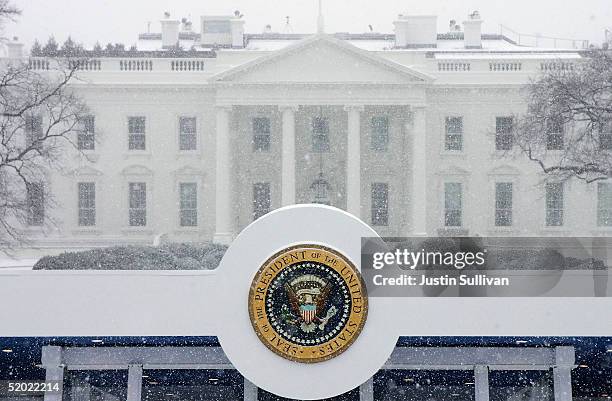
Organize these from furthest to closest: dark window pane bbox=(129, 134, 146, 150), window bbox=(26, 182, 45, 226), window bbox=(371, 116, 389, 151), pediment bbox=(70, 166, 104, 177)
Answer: dark window pane bbox=(129, 134, 146, 150) < window bbox=(371, 116, 389, 151) < pediment bbox=(70, 166, 104, 177) < window bbox=(26, 182, 45, 226)

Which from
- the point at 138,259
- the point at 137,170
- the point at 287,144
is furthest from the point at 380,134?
the point at 138,259

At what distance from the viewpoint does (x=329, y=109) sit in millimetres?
4375

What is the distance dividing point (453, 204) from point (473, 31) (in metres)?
1.40

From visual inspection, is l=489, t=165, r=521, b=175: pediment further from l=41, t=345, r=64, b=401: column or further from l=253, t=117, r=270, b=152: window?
l=41, t=345, r=64, b=401: column

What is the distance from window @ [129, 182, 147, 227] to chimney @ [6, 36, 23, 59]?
920 millimetres

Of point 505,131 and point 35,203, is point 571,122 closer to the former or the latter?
point 505,131

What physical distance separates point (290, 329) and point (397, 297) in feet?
0.90

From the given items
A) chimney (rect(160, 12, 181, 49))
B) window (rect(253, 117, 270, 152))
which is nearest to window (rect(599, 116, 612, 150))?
window (rect(253, 117, 270, 152))

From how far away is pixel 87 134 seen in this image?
4.62 meters

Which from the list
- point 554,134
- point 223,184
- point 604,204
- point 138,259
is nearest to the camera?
point 138,259

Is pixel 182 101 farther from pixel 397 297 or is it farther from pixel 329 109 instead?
pixel 397 297

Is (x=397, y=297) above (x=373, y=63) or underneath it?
underneath

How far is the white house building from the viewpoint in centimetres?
321

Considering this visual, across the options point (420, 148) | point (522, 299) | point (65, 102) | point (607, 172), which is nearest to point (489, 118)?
point (420, 148)
